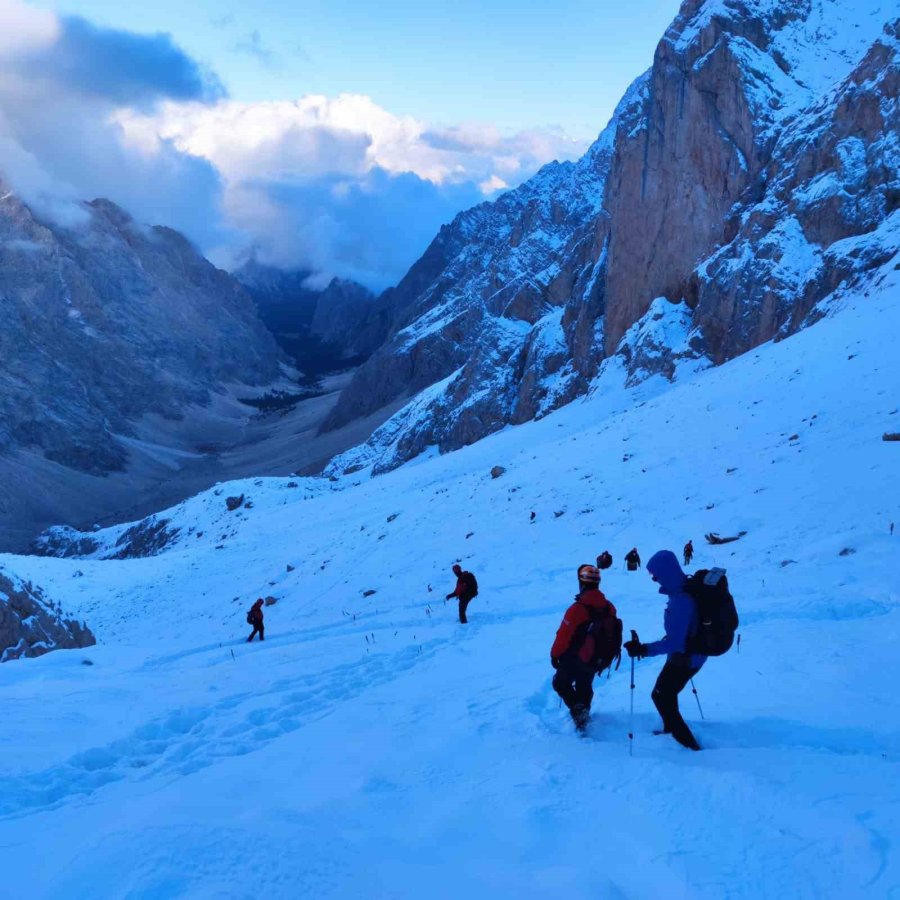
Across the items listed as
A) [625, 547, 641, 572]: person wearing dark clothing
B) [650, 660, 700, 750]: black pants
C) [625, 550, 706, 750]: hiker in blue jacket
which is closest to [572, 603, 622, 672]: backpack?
[625, 550, 706, 750]: hiker in blue jacket

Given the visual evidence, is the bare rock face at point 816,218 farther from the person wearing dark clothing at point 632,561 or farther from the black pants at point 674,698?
the black pants at point 674,698

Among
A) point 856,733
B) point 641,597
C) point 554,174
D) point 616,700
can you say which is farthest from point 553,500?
point 554,174

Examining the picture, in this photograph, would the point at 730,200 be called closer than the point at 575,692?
No

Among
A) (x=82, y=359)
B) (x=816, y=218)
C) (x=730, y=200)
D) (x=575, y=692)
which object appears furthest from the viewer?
(x=82, y=359)

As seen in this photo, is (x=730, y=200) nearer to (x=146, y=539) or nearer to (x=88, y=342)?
(x=146, y=539)

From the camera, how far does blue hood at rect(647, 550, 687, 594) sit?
16.7 ft

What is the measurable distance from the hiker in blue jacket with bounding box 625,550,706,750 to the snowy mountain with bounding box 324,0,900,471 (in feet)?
104

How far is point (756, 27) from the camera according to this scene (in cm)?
4525

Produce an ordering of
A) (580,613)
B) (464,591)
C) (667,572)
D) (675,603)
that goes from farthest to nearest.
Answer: (464,591) < (580,613) < (675,603) < (667,572)

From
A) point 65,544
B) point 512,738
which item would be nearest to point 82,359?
point 65,544

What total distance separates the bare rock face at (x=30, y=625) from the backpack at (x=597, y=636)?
1339cm

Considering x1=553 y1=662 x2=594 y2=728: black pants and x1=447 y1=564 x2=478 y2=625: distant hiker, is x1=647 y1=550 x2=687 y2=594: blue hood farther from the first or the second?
x1=447 y1=564 x2=478 y2=625: distant hiker

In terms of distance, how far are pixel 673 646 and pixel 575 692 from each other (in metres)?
1.14

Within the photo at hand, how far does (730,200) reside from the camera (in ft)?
148
